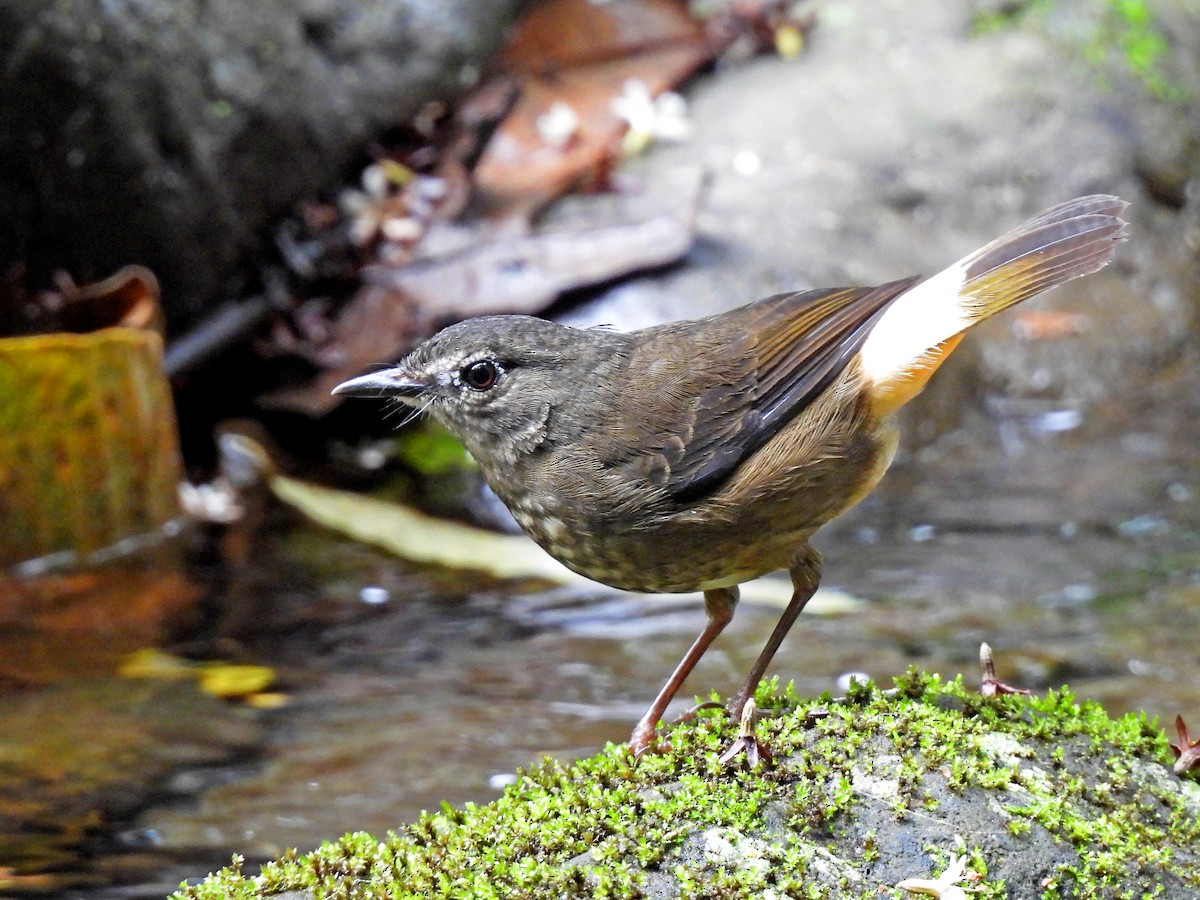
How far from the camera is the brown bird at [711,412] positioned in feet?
11.1

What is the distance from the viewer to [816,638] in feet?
17.9

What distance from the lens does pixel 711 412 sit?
3543 mm

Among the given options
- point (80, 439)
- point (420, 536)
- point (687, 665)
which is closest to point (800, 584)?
point (687, 665)

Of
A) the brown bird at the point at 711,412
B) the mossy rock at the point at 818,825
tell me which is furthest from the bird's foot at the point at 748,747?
the brown bird at the point at 711,412

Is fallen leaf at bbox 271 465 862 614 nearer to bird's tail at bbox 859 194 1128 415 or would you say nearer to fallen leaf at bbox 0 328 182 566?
fallen leaf at bbox 0 328 182 566

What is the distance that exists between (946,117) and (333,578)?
5.07m

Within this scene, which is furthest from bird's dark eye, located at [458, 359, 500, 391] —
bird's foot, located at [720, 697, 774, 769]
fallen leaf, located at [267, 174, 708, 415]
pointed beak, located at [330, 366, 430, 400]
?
fallen leaf, located at [267, 174, 708, 415]

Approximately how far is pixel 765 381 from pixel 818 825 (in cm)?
125

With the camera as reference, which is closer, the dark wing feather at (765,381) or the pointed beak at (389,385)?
the dark wing feather at (765,381)

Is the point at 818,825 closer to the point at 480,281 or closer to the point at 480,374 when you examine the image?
the point at 480,374

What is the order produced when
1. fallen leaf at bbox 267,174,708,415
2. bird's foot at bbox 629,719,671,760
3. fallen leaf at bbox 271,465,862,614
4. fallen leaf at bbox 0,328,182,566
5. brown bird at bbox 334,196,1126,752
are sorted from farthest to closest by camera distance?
fallen leaf at bbox 267,174,708,415, fallen leaf at bbox 271,465,862,614, fallen leaf at bbox 0,328,182,566, brown bird at bbox 334,196,1126,752, bird's foot at bbox 629,719,671,760

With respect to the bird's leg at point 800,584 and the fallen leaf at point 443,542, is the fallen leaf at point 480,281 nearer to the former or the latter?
the fallen leaf at point 443,542

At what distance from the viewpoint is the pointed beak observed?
360 centimetres

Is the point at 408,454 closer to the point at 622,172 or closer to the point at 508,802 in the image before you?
the point at 622,172
